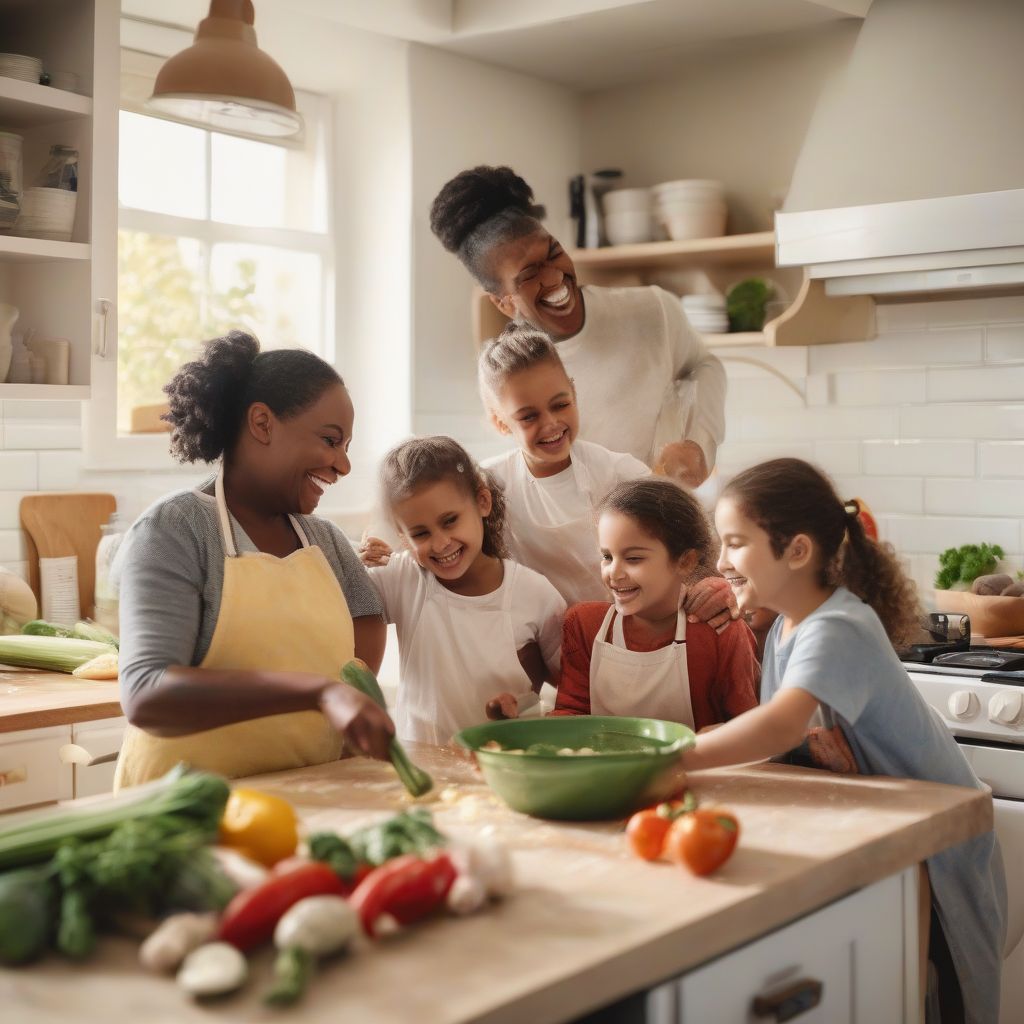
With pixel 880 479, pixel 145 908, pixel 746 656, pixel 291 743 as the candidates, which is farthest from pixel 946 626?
pixel 145 908

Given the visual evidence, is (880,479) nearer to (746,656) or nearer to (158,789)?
(746,656)

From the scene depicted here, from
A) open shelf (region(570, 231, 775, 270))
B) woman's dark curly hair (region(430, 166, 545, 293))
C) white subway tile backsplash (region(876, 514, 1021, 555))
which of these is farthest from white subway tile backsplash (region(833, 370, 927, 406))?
woman's dark curly hair (region(430, 166, 545, 293))

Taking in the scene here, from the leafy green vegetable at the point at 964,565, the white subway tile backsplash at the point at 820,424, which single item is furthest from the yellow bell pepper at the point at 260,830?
the white subway tile backsplash at the point at 820,424

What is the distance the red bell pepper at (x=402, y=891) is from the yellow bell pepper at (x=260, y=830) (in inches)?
5.2

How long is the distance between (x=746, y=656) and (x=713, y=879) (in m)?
0.86

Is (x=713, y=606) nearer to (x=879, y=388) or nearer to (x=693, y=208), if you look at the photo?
(x=879, y=388)

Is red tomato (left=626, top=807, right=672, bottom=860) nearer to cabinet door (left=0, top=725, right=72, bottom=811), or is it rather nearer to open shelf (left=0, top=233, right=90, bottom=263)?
cabinet door (left=0, top=725, right=72, bottom=811)

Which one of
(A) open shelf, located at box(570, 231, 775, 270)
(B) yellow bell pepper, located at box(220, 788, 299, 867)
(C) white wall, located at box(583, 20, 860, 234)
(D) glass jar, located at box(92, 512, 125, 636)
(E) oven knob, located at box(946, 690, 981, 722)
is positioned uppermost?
(C) white wall, located at box(583, 20, 860, 234)

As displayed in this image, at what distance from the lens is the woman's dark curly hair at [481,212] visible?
8.68 feet

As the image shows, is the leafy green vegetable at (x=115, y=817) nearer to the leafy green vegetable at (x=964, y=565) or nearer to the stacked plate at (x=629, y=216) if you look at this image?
the leafy green vegetable at (x=964, y=565)

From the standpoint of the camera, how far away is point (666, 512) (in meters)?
2.20

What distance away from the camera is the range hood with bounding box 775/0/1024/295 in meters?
3.17

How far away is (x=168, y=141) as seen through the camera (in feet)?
12.5

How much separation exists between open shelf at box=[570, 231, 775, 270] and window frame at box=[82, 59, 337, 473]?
0.81 m
